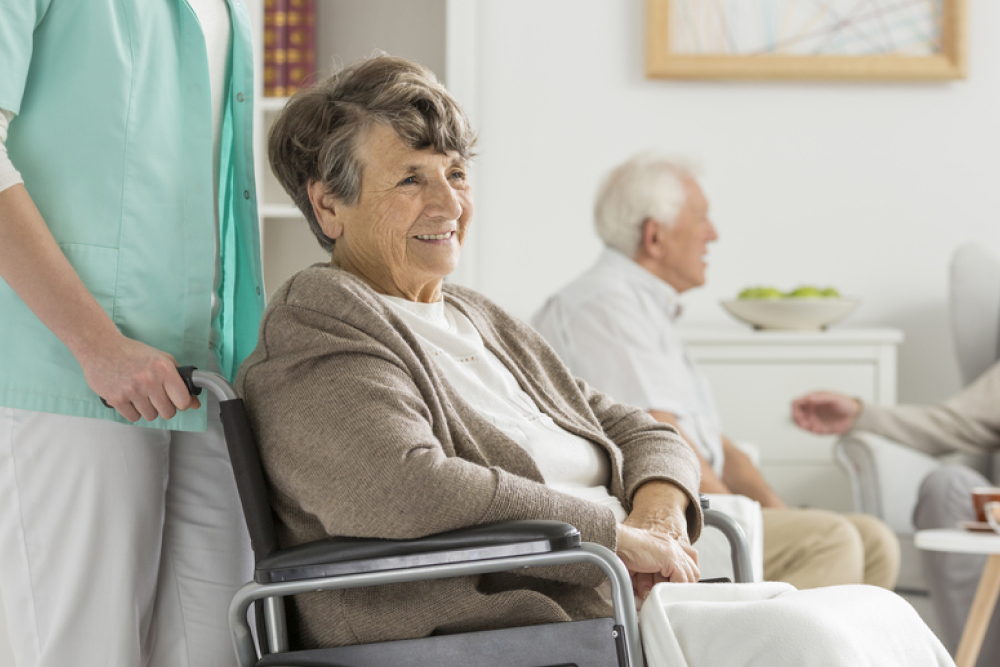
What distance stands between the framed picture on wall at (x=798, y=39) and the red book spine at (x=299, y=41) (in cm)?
122

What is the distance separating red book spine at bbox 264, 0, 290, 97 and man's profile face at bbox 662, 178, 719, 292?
139 cm

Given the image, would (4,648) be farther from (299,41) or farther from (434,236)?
(299,41)

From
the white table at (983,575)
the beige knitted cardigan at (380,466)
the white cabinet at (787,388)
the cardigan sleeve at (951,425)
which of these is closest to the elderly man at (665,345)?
the white table at (983,575)

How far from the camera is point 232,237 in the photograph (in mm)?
1411

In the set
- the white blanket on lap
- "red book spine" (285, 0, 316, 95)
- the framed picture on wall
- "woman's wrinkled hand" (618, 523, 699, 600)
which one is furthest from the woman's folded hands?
the framed picture on wall

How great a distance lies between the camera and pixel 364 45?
3275mm

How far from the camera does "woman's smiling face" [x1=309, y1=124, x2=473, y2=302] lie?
131 centimetres

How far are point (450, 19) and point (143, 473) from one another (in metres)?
2.43

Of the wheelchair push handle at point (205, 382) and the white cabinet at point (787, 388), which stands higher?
the wheelchair push handle at point (205, 382)

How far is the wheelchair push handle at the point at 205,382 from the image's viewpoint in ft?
3.60

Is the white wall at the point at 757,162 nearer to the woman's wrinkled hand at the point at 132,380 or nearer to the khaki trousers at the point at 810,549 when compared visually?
the khaki trousers at the point at 810,549

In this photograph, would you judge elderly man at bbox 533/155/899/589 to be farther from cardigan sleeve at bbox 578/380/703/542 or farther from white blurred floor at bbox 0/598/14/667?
white blurred floor at bbox 0/598/14/667

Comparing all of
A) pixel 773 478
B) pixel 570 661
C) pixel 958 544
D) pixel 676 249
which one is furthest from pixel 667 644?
pixel 773 478

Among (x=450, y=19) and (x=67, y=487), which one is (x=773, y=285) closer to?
(x=450, y=19)
